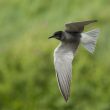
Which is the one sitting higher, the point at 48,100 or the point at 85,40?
the point at 85,40

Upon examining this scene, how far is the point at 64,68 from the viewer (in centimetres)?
625

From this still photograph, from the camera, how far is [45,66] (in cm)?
981

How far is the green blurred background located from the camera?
9344mm

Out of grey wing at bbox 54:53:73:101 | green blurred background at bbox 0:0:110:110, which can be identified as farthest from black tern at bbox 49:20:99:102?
green blurred background at bbox 0:0:110:110

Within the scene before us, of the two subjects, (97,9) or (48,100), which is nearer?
(48,100)

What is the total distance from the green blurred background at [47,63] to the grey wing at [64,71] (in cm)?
263

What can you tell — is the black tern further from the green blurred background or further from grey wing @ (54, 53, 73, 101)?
the green blurred background

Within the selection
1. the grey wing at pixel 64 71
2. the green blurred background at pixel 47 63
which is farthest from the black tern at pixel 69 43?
the green blurred background at pixel 47 63

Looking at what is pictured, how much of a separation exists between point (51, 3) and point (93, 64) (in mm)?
2247

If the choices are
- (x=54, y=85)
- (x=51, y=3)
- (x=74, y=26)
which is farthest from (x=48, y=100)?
(x=74, y=26)

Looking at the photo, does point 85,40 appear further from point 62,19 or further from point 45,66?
point 62,19

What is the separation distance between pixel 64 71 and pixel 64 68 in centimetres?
6

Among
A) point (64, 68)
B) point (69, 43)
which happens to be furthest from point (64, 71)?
point (69, 43)

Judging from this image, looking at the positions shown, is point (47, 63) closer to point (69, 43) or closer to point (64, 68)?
point (69, 43)
